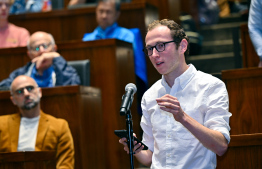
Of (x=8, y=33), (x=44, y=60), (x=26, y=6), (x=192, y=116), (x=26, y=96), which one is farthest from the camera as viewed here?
(x=26, y=6)

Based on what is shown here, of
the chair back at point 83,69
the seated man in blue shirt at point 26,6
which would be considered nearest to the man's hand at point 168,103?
the chair back at point 83,69

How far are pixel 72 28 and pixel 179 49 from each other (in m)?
2.76

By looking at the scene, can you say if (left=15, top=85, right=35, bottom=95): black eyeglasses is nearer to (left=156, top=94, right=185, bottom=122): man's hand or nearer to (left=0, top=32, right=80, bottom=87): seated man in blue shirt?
(left=0, top=32, right=80, bottom=87): seated man in blue shirt

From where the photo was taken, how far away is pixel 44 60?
3.49 m

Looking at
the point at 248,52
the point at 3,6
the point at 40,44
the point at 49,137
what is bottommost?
the point at 49,137

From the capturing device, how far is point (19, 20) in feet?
14.9

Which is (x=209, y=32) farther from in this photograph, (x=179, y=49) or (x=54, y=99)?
(x=179, y=49)

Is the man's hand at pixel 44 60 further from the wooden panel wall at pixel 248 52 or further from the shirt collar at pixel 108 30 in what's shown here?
the wooden panel wall at pixel 248 52

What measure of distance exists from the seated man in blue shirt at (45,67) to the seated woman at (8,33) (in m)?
0.61

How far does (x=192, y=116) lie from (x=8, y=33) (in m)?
2.80

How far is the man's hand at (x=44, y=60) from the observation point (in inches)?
136

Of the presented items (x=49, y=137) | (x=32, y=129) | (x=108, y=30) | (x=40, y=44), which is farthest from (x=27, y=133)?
(x=108, y=30)

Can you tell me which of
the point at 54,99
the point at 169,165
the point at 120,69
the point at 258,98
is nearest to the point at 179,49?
the point at 169,165

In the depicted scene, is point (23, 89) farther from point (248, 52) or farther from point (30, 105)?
point (248, 52)
